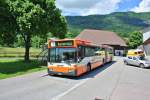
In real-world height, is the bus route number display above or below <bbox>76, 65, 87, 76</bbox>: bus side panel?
above

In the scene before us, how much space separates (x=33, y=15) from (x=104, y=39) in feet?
183

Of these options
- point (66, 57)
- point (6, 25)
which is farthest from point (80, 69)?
point (6, 25)

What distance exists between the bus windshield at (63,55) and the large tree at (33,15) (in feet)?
32.7

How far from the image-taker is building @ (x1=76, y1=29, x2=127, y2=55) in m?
80.8

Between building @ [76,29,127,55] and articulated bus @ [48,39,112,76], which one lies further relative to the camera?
building @ [76,29,127,55]

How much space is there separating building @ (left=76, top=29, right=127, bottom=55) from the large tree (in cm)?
4694

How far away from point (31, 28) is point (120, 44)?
54.8m

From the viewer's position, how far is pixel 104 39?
273 feet

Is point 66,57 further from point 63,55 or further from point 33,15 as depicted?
point 33,15

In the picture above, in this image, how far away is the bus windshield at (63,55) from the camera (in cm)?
1881

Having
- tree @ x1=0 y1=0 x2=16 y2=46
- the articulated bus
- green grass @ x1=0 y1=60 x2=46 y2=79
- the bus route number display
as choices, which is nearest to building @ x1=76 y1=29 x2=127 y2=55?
tree @ x1=0 y1=0 x2=16 y2=46

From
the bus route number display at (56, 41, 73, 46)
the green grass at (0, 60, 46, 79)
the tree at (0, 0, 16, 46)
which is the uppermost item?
the tree at (0, 0, 16, 46)

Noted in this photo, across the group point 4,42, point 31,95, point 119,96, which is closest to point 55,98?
point 31,95

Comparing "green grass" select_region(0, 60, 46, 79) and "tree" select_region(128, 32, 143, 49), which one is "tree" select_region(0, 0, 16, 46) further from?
"tree" select_region(128, 32, 143, 49)
